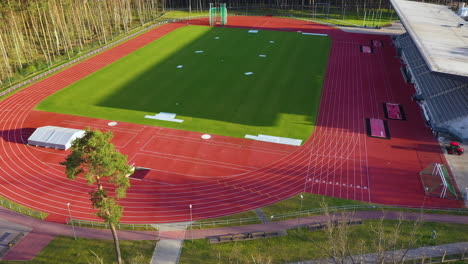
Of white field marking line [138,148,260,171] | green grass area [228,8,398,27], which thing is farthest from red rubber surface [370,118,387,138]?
green grass area [228,8,398,27]

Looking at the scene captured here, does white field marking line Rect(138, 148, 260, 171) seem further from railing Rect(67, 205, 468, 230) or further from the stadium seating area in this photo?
the stadium seating area

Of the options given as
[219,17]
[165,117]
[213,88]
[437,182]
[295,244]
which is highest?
[219,17]

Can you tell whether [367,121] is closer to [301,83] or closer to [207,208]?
[301,83]

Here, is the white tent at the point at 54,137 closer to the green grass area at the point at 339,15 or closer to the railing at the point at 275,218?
the railing at the point at 275,218

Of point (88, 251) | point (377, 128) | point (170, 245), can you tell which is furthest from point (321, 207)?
point (88, 251)

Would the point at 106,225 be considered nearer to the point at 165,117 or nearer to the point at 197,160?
the point at 197,160

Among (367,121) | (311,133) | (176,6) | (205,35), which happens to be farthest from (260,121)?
(176,6)
